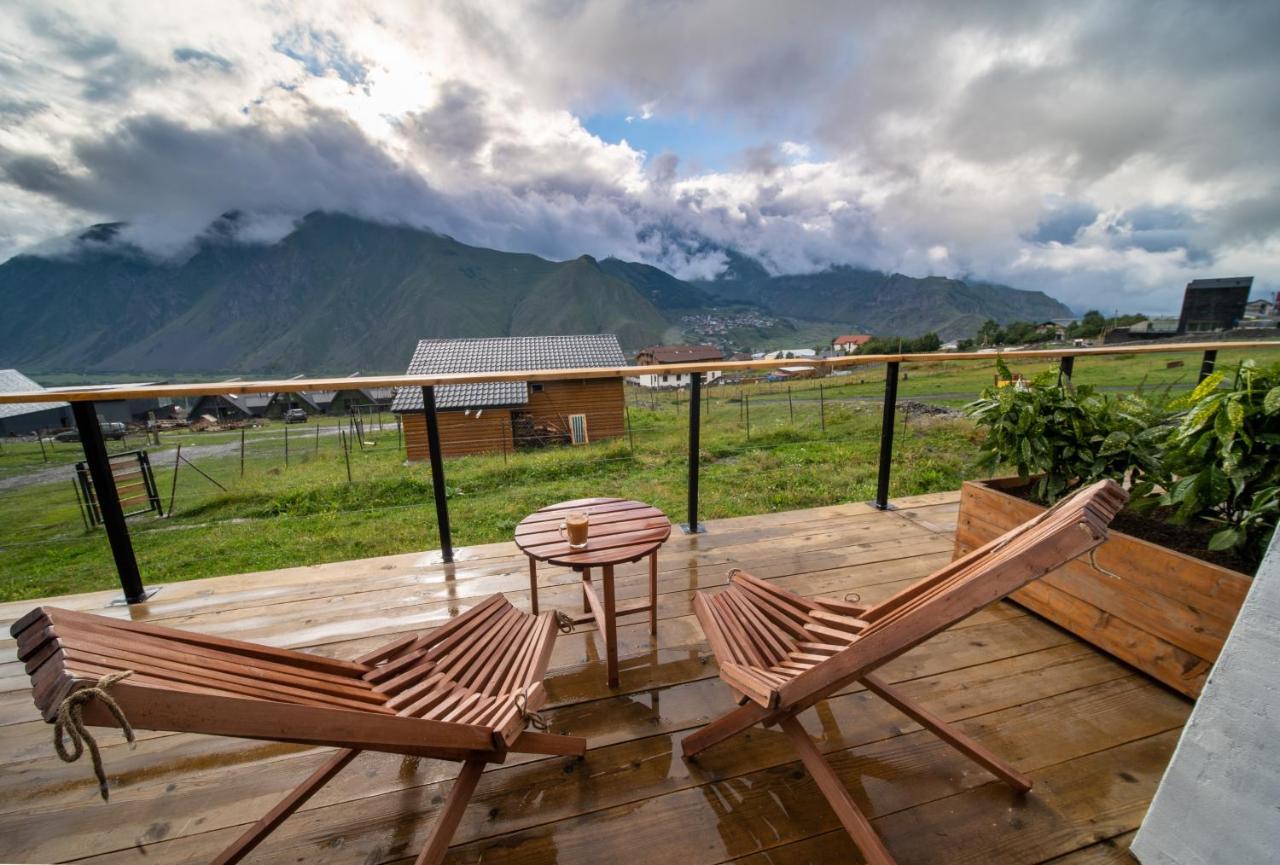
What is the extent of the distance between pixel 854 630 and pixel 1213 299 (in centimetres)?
4484

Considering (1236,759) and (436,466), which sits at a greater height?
(436,466)

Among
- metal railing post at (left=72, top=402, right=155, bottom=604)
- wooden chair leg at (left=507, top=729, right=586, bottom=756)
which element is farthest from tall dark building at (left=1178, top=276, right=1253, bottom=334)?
metal railing post at (left=72, top=402, right=155, bottom=604)

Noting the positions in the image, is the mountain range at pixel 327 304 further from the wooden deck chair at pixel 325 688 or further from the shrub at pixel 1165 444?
the wooden deck chair at pixel 325 688

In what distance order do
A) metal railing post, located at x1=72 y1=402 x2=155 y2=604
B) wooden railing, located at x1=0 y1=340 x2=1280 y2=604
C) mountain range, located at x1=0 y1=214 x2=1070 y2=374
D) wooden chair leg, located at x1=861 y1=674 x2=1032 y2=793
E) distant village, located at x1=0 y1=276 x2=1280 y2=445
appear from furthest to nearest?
mountain range, located at x1=0 y1=214 x2=1070 y2=374 < distant village, located at x1=0 y1=276 x2=1280 y2=445 < metal railing post, located at x1=72 y1=402 x2=155 y2=604 < wooden railing, located at x1=0 y1=340 x2=1280 y2=604 < wooden chair leg, located at x1=861 y1=674 x2=1032 y2=793

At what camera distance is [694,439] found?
113 inches

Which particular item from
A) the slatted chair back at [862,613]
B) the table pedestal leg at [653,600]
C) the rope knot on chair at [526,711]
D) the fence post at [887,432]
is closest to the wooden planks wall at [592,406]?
the fence post at [887,432]

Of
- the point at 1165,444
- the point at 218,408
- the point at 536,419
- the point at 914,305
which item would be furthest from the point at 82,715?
the point at 914,305

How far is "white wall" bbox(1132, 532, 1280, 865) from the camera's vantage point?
97 centimetres

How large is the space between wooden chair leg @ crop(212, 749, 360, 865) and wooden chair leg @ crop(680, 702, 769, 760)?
36.2 inches

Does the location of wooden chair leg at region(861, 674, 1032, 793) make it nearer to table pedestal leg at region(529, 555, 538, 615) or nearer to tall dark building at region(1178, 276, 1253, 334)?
table pedestal leg at region(529, 555, 538, 615)

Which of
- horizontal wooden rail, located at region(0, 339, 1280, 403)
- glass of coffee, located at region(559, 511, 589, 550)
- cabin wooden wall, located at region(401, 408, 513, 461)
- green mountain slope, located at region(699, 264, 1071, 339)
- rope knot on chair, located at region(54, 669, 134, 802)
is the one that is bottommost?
cabin wooden wall, located at region(401, 408, 513, 461)

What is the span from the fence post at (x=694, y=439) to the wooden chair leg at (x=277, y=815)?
6.81 ft

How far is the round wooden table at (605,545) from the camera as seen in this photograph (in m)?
1.70

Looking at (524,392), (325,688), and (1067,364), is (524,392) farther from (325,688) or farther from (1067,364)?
→ (325,688)
